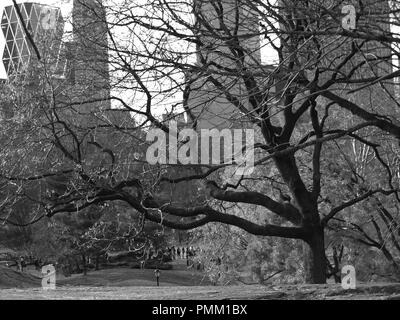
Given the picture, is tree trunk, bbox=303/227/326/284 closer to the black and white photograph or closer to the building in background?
the black and white photograph

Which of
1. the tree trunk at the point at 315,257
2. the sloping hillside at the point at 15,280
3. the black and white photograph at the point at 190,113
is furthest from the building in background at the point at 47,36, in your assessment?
the tree trunk at the point at 315,257

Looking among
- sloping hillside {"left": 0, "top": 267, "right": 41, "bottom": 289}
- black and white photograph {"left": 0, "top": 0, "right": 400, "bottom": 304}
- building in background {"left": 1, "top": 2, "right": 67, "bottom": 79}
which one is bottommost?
sloping hillside {"left": 0, "top": 267, "right": 41, "bottom": 289}

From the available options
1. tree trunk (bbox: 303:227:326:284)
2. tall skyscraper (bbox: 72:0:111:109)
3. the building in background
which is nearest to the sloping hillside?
tall skyscraper (bbox: 72:0:111:109)

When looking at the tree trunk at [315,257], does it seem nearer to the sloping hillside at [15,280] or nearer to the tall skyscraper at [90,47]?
the tall skyscraper at [90,47]

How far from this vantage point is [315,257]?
1351 centimetres

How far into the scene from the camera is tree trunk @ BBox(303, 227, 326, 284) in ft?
43.6

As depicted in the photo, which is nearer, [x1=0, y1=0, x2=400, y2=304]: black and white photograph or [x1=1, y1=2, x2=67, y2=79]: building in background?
[x1=0, y1=0, x2=400, y2=304]: black and white photograph

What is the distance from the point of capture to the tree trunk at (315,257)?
43.6 feet

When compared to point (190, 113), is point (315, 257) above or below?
below

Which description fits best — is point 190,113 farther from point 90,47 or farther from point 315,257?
point 315,257

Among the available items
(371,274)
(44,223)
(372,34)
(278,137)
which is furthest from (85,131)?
(44,223)

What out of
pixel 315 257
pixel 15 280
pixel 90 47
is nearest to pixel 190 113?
pixel 90 47

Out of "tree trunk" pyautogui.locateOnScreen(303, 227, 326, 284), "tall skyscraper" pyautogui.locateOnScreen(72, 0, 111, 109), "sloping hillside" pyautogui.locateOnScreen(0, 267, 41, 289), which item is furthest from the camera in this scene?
"tree trunk" pyautogui.locateOnScreen(303, 227, 326, 284)
